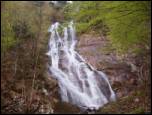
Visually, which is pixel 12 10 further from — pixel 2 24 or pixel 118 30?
pixel 118 30

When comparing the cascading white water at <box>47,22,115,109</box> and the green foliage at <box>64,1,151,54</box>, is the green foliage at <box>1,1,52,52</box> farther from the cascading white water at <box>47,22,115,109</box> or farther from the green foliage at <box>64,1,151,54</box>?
the green foliage at <box>64,1,151,54</box>

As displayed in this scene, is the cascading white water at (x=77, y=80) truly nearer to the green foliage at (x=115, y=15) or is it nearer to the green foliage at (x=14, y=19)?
the green foliage at (x=14, y=19)

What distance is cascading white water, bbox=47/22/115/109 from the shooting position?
21.5 m

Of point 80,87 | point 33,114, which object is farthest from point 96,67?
point 33,114

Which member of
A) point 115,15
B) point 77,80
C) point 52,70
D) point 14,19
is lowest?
point 77,80

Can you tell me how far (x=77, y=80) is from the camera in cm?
2325

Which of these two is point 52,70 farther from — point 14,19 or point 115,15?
point 115,15

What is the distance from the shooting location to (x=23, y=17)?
21.5m

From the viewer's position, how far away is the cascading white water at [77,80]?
21.5 meters

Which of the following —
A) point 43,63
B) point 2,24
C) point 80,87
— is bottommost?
point 80,87

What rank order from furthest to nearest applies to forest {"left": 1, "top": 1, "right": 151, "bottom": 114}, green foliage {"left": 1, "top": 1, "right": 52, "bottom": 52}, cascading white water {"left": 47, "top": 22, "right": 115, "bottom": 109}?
1. cascading white water {"left": 47, "top": 22, "right": 115, "bottom": 109}
2. forest {"left": 1, "top": 1, "right": 151, "bottom": 114}
3. green foliage {"left": 1, "top": 1, "right": 52, "bottom": 52}

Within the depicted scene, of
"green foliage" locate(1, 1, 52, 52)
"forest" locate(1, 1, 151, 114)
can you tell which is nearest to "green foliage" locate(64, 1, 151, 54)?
"forest" locate(1, 1, 151, 114)

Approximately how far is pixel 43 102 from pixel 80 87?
335cm

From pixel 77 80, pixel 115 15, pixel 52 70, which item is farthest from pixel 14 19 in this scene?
pixel 115 15
